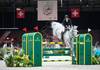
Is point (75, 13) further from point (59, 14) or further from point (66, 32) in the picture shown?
point (66, 32)

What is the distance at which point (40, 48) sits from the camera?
2019cm

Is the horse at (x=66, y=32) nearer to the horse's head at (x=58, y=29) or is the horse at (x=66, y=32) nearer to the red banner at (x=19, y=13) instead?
the horse's head at (x=58, y=29)

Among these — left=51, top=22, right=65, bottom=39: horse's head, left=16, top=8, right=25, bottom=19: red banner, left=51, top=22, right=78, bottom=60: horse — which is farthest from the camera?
left=16, top=8, right=25, bottom=19: red banner

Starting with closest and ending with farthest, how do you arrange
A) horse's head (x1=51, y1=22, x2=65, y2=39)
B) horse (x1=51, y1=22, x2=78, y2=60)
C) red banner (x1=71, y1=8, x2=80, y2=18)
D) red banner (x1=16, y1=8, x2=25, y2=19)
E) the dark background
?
horse (x1=51, y1=22, x2=78, y2=60) < horse's head (x1=51, y1=22, x2=65, y2=39) < red banner (x1=71, y1=8, x2=80, y2=18) < red banner (x1=16, y1=8, x2=25, y2=19) < the dark background

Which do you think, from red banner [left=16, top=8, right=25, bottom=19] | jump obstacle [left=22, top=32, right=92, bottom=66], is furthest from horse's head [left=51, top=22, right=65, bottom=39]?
jump obstacle [left=22, top=32, right=92, bottom=66]

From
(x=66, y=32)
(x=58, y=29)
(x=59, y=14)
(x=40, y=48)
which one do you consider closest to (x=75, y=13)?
(x=59, y=14)

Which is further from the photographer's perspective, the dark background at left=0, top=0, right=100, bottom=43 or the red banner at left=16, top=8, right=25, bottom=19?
the dark background at left=0, top=0, right=100, bottom=43

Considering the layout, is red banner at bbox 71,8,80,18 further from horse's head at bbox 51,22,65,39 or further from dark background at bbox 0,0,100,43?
horse's head at bbox 51,22,65,39

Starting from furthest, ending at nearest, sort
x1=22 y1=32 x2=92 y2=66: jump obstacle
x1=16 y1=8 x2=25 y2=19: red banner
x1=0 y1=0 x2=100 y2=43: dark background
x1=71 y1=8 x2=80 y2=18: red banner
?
x1=0 y1=0 x2=100 y2=43: dark background < x1=16 y1=8 x2=25 y2=19: red banner < x1=71 y1=8 x2=80 y2=18: red banner < x1=22 y1=32 x2=92 y2=66: jump obstacle

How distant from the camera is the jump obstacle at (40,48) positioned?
66.1 feet

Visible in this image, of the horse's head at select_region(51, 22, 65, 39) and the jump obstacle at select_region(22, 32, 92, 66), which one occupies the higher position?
the jump obstacle at select_region(22, 32, 92, 66)

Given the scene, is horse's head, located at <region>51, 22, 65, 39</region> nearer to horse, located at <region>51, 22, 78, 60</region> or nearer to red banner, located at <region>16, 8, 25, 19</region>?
horse, located at <region>51, 22, 78, 60</region>

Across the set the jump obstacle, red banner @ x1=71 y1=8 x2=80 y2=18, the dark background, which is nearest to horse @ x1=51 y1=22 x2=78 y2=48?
red banner @ x1=71 y1=8 x2=80 y2=18

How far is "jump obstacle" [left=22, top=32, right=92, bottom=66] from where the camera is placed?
20.1 metres
